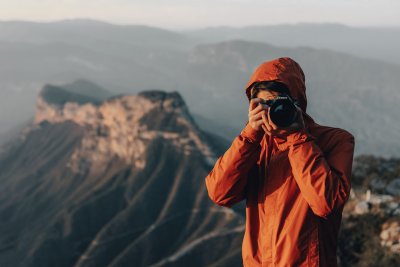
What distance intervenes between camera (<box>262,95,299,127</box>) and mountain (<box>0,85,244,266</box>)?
4023 inches

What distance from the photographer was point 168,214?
138 m

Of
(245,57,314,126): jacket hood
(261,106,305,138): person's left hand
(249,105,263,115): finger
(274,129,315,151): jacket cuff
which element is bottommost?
(274,129,315,151): jacket cuff

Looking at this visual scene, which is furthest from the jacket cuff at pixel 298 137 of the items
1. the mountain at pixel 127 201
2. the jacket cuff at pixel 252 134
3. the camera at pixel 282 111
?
the mountain at pixel 127 201

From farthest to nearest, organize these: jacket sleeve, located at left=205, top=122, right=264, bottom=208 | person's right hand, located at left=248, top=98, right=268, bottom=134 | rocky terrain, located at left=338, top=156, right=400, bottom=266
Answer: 1. rocky terrain, located at left=338, top=156, right=400, bottom=266
2. jacket sleeve, located at left=205, top=122, right=264, bottom=208
3. person's right hand, located at left=248, top=98, right=268, bottom=134

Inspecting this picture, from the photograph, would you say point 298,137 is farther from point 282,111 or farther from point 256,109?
point 256,109

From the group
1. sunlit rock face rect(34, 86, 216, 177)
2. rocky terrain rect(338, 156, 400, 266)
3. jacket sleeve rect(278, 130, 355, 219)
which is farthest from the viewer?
sunlit rock face rect(34, 86, 216, 177)

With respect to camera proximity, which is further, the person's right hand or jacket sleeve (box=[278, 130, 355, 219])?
the person's right hand

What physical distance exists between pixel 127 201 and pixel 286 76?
14740 centimetres

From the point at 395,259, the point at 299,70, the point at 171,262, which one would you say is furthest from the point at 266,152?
the point at 171,262

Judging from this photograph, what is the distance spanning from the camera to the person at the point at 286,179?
5.72 metres

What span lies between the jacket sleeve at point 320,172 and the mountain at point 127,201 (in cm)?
10177

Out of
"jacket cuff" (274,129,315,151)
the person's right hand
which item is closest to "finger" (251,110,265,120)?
the person's right hand

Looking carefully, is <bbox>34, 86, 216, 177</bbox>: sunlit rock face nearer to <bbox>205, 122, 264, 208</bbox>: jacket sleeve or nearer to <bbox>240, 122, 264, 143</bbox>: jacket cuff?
<bbox>205, 122, 264, 208</bbox>: jacket sleeve

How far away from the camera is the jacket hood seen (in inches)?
238
